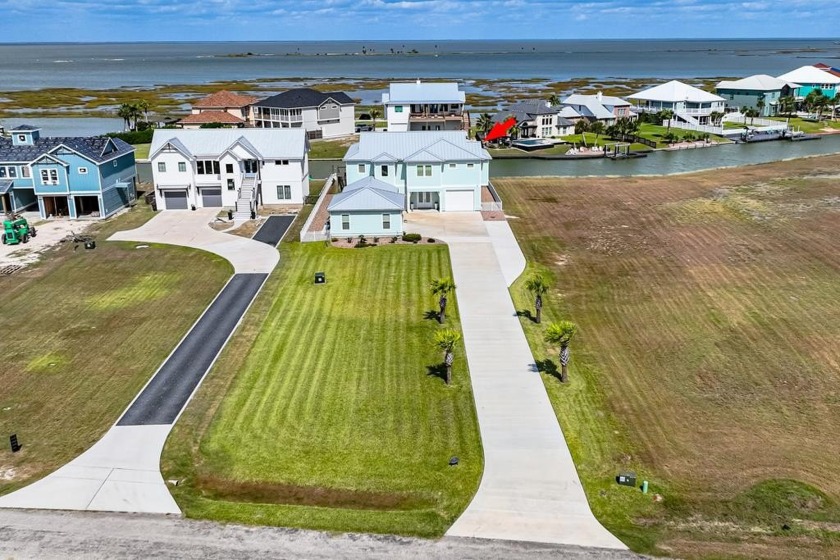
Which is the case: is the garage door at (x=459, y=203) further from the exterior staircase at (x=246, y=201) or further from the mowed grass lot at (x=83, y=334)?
the mowed grass lot at (x=83, y=334)

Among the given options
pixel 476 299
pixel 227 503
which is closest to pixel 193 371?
pixel 227 503

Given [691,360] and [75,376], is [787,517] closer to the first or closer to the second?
[691,360]

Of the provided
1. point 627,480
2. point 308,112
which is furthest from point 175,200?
point 627,480

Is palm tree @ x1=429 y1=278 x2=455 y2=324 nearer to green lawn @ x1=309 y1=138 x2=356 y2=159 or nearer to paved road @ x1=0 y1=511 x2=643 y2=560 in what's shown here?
paved road @ x1=0 y1=511 x2=643 y2=560

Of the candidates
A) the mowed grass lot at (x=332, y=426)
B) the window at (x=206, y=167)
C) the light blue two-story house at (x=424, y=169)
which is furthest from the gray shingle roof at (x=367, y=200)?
the window at (x=206, y=167)

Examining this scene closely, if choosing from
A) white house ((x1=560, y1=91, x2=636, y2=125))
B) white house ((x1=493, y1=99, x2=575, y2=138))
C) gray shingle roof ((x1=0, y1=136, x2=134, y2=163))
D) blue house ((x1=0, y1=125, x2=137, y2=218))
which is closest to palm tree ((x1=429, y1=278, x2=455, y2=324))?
blue house ((x1=0, y1=125, x2=137, y2=218))

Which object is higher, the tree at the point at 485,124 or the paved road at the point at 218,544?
the tree at the point at 485,124
